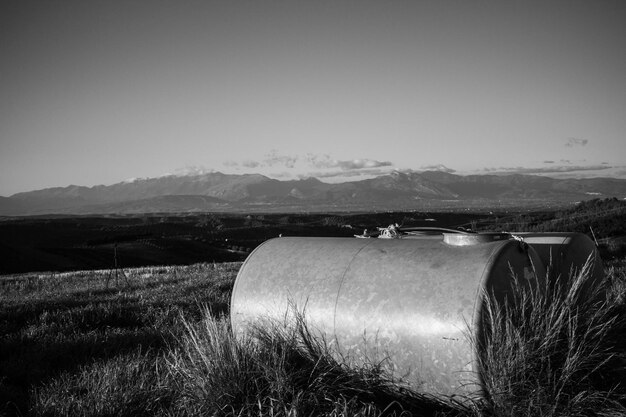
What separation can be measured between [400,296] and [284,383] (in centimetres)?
110

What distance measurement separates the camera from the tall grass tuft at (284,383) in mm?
3396

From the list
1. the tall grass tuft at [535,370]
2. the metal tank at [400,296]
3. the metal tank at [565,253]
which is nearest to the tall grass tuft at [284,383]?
the metal tank at [400,296]

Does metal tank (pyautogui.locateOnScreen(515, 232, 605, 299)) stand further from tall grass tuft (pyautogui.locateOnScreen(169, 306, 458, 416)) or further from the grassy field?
tall grass tuft (pyautogui.locateOnScreen(169, 306, 458, 416))

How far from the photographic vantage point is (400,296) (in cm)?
380

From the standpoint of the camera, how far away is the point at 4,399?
4.25 m

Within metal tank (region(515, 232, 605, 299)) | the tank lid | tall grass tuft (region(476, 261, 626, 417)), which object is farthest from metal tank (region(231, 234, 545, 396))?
metal tank (region(515, 232, 605, 299))

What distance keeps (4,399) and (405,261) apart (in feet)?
12.0

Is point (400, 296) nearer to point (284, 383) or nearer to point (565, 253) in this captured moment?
point (284, 383)

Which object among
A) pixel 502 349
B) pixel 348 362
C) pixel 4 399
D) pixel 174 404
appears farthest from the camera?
pixel 4 399

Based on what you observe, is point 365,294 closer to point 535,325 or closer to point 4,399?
point 535,325

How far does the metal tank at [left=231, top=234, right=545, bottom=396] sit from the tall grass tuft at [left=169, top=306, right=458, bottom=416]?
0.15 meters

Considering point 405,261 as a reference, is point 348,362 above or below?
below

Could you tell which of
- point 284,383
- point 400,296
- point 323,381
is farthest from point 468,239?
point 284,383

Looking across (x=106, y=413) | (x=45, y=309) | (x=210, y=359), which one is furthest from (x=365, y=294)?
(x=45, y=309)
